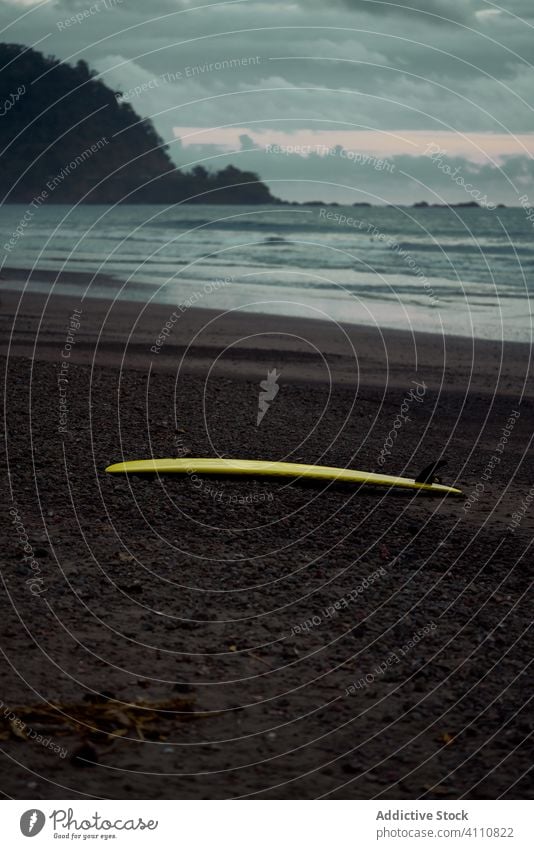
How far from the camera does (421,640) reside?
764cm

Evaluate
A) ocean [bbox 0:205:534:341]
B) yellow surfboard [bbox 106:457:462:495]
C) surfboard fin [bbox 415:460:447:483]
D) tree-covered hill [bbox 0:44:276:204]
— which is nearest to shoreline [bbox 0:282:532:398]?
ocean [bbox 0:205:534:341]

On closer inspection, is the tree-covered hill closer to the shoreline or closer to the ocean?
the ocean

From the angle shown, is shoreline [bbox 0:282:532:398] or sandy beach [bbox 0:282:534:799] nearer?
sandy beach [bbox 0:282:534:799]

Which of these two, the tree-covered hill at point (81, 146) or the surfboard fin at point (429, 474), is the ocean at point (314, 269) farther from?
the surfboard fin at point (429, 474)

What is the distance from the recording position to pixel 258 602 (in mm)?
8156

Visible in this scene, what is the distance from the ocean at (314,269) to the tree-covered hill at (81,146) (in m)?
6.91

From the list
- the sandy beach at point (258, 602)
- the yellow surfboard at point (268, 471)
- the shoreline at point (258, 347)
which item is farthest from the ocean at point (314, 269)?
the yellow surfboard at point (268, 471)

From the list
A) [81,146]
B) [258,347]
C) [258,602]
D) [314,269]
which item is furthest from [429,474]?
[81,146]

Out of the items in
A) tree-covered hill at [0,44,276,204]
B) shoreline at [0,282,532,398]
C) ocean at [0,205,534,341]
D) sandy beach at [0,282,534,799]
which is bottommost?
sandy beach at [0,282,534,799]

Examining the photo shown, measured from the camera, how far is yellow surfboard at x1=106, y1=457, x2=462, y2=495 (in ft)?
37.1

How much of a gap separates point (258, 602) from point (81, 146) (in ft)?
360

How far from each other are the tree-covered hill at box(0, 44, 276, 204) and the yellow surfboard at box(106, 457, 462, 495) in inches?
2152

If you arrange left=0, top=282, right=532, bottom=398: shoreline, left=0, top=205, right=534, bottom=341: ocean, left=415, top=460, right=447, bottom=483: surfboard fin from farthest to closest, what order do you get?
left=0, top=205, right=534, bottom=341: ocean → left=0, top=282, right=532, bottom=398: shoreline → left=415, top=460, right=447, bottom=483: surfboard fin
